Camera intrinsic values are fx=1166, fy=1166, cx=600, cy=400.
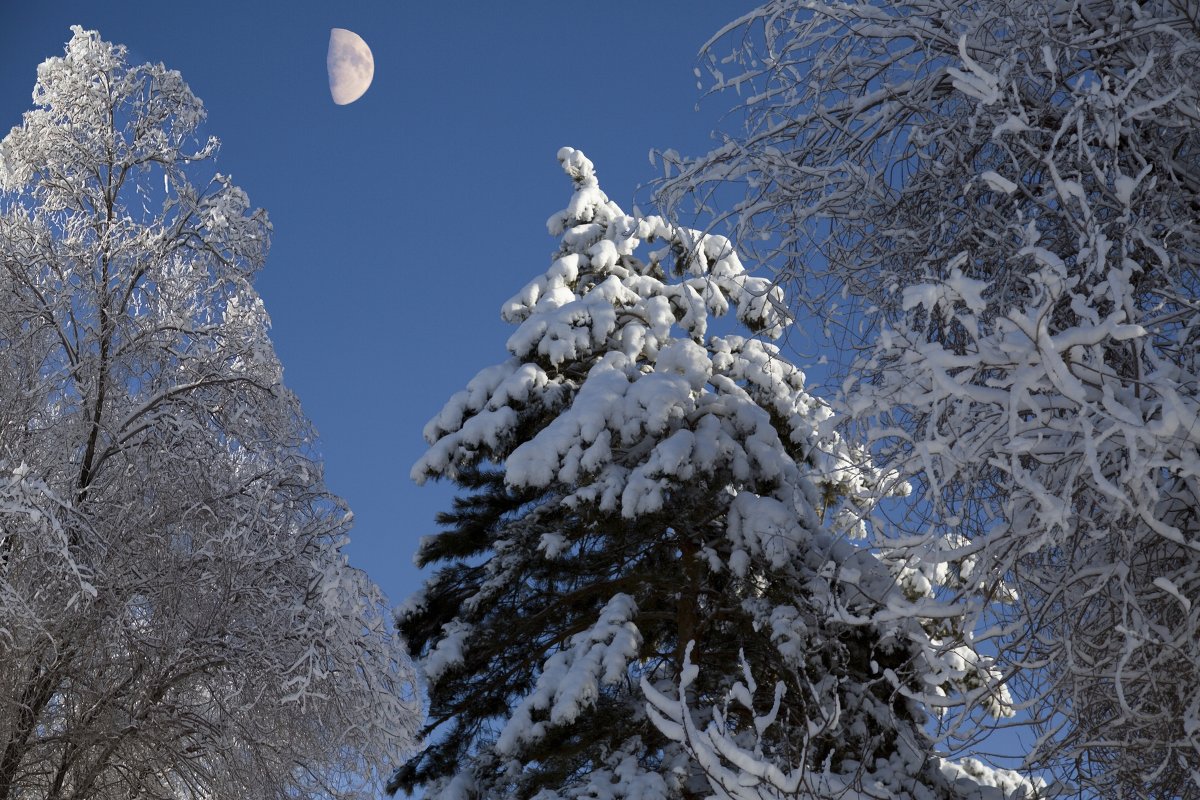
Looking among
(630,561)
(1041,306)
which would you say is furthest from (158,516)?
(1041,306)

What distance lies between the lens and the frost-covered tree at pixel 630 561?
9.53m

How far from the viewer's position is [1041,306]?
3.73m

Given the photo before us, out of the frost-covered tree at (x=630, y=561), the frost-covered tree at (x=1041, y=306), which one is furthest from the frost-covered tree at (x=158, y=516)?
the frost-covered tree at (x=1041, y=306)

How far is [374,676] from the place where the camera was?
1075 cm

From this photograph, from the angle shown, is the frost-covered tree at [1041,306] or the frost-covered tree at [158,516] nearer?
the frost-covered tree at [1041,306]

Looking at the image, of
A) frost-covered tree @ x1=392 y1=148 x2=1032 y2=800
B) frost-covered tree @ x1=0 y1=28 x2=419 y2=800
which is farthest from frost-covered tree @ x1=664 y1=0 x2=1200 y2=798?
frost-covered tree @ x1=0 y1=28 x2=419 y2=800

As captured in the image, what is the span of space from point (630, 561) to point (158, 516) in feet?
15.1

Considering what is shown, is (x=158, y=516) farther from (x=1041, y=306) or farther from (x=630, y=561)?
(x=1041, y=306)

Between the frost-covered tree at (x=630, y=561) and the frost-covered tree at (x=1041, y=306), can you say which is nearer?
the frost-covered tree at (x=1041, y=306)

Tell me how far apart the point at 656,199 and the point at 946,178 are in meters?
1.60

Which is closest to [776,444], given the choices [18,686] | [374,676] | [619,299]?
[619,299]

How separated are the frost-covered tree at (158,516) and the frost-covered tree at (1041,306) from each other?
6.04 m

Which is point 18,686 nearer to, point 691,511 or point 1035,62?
point 691,511

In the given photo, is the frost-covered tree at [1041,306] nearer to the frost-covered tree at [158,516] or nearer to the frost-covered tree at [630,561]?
the frost-covered tree at [630,561]
